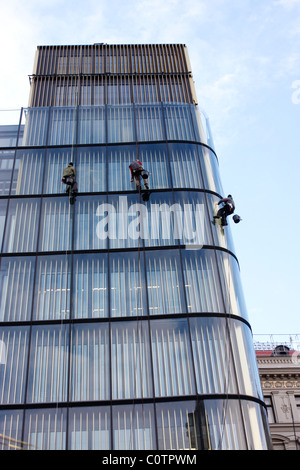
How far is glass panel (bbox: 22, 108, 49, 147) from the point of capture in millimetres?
22641

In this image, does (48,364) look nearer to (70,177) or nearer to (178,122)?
(70,177)

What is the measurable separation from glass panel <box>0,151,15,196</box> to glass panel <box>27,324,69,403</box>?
6869mm

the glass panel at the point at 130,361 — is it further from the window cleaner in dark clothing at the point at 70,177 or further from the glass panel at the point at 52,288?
the window cleaner in dark clothing at the point at 70,177

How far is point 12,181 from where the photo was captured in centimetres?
2105

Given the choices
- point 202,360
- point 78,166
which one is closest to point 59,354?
point 202,360

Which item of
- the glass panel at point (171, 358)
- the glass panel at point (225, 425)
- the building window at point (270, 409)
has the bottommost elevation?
the glass panel at point (225, 425)

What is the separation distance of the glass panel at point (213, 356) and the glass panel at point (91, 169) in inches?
298

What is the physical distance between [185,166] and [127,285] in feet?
21.7

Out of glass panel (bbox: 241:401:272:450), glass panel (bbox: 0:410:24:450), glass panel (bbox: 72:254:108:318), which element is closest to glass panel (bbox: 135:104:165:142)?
glass panel (bbox: 72:254:108:318)

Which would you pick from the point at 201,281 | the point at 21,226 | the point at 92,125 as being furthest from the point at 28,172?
the point at 201,281

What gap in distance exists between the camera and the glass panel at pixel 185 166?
69.6ft

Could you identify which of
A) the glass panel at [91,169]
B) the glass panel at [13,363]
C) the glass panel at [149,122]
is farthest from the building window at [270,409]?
the glass panel at [13,363]
